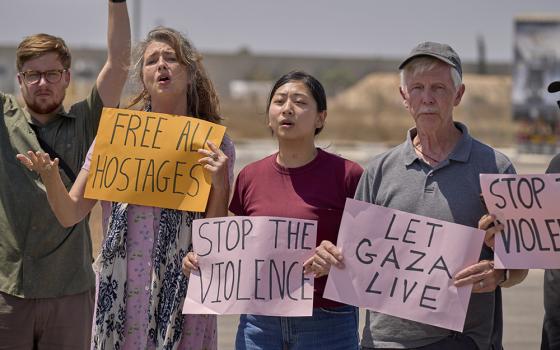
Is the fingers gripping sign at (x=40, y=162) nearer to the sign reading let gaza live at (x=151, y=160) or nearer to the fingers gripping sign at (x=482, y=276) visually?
the sign reading let gaza live at (x=151, y=160)

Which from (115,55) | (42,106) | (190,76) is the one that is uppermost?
(115,55)

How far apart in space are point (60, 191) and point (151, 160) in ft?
1.48

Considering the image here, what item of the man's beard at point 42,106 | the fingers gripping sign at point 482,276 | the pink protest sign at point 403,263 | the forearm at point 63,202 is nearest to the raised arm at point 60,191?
the forearm at point 63,202

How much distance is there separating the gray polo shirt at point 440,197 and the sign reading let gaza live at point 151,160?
82 cm

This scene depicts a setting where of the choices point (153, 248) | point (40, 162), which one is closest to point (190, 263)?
point (153, 248)

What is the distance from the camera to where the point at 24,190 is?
4871 mm

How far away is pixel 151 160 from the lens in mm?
4707

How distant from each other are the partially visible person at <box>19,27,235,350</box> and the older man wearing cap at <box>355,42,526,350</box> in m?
0.83

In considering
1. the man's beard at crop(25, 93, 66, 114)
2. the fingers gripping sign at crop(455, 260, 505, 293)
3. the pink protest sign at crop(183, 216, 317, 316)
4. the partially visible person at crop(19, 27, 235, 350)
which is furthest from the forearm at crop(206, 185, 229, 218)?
the fingers gripping sign at crop(455, 260, 505, 293)

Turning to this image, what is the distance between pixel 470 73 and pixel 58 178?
103 m

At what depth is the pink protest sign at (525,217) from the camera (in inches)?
159

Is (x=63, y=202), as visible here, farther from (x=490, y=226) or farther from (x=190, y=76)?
(x=490, y=226)

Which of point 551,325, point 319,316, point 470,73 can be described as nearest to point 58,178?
point 319,316

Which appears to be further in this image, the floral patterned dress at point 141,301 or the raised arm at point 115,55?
the raised arm at point 115,55
